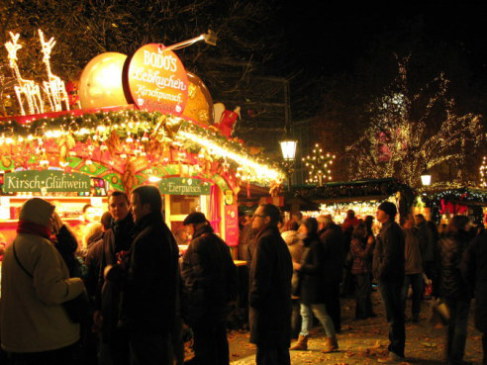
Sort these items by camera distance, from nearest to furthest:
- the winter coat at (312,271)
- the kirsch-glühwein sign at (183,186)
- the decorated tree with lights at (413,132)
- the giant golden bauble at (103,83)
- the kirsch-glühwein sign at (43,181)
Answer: the winter coat at (312,271) → the kirsch-glühwein sign at (43,181) → the giant golden bauble at (103,83) → the kirsch-glühwein sign at (183,186) → the decorated tree with lights at (413,132)

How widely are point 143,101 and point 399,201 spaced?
1113 cm

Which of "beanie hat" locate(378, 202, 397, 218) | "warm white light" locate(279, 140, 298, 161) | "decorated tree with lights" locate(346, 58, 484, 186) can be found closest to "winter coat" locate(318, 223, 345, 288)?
"beanie hat" locate(378, 202, 397, 218)

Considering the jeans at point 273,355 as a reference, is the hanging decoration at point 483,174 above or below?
above

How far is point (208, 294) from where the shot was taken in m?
5.81

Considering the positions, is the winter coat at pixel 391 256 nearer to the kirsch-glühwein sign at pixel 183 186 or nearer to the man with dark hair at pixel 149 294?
the man with dark hair at pixel 149 294

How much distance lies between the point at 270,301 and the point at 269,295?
→ 0.06 meters

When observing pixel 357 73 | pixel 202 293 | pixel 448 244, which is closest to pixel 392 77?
pixel 357 73

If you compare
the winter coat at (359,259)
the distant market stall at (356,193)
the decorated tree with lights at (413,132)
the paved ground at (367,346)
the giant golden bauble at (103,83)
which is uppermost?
the decorated tree with lights at (413,132)

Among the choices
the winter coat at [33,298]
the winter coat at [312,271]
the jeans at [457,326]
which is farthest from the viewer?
the winter coat at [312,271]

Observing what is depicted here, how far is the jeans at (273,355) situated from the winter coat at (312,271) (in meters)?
2.00

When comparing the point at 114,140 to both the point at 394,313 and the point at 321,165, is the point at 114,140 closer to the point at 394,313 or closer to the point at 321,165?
the point at 394,313

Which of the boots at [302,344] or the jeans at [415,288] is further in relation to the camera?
the jeans at [415,288]

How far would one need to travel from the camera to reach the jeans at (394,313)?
7.00 metres

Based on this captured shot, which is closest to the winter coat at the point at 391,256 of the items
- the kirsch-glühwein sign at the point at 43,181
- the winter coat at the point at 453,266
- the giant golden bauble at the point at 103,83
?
the winter coat at the point at 453,266
